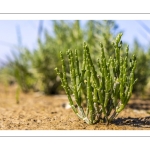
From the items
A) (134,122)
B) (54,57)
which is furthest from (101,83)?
(54,57)

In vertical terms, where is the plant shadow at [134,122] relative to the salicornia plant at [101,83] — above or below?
below

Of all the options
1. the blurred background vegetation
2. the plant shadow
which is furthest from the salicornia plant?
the blurred background vegetation

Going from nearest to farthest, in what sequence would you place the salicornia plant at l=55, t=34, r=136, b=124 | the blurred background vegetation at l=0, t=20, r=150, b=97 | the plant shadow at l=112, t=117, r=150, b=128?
1. the salicornia plant at l=55, t=34, r=136, b=124
2. the plant shadow at l=112, t=117, r=150, b=128
3. the blurred background vegetation at l=0, t=20, r=150, b=97

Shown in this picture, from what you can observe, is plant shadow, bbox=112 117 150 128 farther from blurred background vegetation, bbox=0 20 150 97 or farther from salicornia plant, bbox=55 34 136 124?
blurred background vegetation, bbox=0 20 150 97

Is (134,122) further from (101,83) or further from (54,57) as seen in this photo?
(54,57)

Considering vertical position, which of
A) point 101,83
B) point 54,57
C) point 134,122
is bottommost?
point 134,122

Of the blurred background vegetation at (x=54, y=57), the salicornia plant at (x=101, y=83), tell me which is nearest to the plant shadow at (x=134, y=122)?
the salicornia plant at (x=101, y=83)

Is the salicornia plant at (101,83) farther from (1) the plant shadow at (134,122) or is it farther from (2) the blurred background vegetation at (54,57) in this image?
(2) the blurred background vegetation at (54,57)
